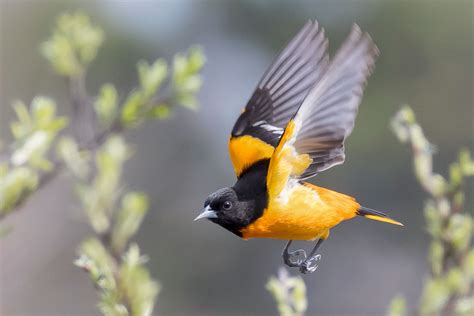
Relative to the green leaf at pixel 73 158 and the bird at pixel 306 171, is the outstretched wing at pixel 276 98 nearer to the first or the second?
the bird at pixel 306 171

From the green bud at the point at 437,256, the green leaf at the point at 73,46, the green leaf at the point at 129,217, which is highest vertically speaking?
the green leaf at the point at 73,46

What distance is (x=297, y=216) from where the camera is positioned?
4.94ft

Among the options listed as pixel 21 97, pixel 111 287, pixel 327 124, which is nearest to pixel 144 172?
pixel 21 97

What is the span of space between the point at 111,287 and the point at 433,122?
31.8 feet

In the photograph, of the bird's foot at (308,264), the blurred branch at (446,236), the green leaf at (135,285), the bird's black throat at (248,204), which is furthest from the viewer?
the bird's black throat at (248,204)

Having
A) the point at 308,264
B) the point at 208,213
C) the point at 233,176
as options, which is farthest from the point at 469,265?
the point at 233,176

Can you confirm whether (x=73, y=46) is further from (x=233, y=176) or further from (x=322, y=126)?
(x=233, y=176)

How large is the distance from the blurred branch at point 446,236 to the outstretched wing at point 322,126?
0.14m

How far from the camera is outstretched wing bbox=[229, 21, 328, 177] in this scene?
1.73 m

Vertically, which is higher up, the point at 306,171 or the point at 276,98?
the point at 276,98

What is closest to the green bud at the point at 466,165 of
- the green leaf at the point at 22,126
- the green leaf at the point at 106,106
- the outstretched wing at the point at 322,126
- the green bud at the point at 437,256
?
the green bud at the point at 437,256

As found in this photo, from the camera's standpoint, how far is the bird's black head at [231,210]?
155 centimetres

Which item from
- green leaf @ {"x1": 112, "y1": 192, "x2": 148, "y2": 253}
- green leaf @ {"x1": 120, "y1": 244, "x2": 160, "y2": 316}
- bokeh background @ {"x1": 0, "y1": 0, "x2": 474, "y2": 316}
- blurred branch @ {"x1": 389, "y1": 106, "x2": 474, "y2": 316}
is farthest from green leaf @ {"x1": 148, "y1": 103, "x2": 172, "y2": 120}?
bokeh background @ {"x1": 0, "y1": 0, "x2": 474, "y2": 316}

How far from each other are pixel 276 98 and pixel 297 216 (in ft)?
1.76
